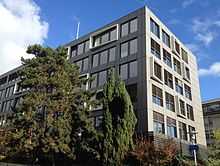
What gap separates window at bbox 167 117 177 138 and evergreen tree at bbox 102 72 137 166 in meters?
10.5

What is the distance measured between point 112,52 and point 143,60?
642cm

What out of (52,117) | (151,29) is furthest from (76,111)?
(151,29)

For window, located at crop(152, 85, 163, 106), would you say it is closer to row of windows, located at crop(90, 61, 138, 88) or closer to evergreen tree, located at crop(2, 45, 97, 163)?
row of windows, located at crop(90, 61, 138, 88)

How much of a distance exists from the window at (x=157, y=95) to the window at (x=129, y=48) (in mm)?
5444

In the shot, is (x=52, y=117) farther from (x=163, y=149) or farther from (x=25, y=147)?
(x=163, y=149)

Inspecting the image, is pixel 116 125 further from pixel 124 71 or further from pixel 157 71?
pixel 157 71

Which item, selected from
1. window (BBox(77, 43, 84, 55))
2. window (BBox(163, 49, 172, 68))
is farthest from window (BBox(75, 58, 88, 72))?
window (BBox(163, 49, 172, 68))

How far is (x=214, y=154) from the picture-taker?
3584 centimetres

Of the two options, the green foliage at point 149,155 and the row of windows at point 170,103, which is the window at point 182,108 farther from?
the green foliage at point 149,155

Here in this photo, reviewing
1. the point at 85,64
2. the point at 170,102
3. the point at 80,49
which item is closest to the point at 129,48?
the point at 85,64

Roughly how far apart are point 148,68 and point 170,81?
7082 millimetres

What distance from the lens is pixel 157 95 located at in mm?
36219

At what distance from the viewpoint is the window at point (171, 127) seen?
1475 inches

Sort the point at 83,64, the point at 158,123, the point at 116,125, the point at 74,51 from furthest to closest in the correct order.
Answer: the point at 74,51, the point at 83,64, the point at 158,123, the point at 116,125
